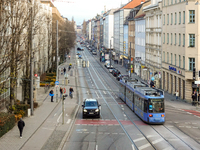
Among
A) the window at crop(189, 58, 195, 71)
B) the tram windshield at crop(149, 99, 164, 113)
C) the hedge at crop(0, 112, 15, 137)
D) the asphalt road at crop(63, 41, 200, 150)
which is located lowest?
the asphalt road at crop(63, 41, 200, 150)

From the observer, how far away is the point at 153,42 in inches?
2525

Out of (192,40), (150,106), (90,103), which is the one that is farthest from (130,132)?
(192,40)

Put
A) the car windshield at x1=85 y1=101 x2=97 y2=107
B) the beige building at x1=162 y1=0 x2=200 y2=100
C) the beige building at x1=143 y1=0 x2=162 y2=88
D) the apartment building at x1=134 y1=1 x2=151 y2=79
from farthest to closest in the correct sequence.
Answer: the apartment building at x1=134 y1=1 x2=151 y2=79
the beige building at x1=143 y1=0 x2=162 y2=88
the beige building at x1=162 y1=0 x2=200 y2=100
the car windshield at x1=85 y1=101 x2=97 y2=107

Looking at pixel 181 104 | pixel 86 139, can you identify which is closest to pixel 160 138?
pixel 86 139

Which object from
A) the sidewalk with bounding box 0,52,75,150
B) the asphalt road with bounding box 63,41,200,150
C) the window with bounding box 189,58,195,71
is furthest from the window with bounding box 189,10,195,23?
the sidewalk with bounding box 0,52,75,150

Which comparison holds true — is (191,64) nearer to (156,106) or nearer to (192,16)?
(192,16)

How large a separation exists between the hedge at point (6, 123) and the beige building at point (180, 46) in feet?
79.7

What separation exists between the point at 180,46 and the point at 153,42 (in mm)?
16690

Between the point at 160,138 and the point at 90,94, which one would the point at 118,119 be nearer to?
the point at 160,138

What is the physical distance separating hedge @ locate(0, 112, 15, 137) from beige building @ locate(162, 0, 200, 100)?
2428 cm

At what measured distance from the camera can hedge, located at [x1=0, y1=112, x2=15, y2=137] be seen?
23837 millimetres

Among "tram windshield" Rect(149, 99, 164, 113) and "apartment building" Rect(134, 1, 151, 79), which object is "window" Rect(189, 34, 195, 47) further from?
"apartment building" Rect(134, 1, 151, 79)

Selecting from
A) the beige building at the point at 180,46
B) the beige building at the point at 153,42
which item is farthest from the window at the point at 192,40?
the beige building at the point at 153,42

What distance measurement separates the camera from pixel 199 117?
32.0 meters
